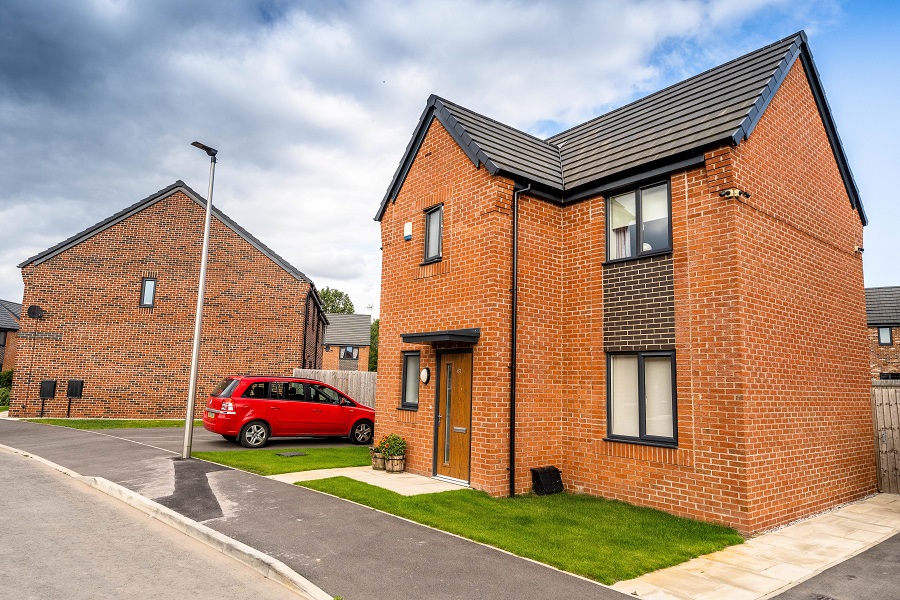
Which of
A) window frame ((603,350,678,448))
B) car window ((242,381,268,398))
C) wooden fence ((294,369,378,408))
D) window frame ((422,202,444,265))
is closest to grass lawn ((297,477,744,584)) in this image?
window frame ((603,350,678,448))

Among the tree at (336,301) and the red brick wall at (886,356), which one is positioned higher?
the tree at (336,301)

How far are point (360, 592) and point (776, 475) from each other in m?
6.41

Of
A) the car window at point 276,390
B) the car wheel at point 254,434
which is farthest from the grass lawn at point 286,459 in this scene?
the car window at point 276,390

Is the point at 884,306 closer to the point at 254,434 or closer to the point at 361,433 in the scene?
the point at 361,433

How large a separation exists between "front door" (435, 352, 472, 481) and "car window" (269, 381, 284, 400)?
20.7 ft

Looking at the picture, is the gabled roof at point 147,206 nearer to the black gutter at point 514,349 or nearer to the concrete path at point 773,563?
the black gutter at point 514,349

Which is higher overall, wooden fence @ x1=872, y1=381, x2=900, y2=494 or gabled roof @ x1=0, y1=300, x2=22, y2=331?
gabled roof @ x1=0, y1=300, x2=22, y2=331

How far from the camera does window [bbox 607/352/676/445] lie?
8.82 m

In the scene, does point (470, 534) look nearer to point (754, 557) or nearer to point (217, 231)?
point (754, 557)

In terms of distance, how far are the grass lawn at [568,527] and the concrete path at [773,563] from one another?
0.23 m

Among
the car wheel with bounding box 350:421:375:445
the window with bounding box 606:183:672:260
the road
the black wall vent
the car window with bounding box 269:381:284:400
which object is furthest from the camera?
the car wheel with bounding box 350:421:375:445

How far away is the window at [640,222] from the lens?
935cm

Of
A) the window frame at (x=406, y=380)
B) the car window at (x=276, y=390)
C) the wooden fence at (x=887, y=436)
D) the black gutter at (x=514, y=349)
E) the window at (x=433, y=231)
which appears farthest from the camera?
the car window at (x=276, y=390)

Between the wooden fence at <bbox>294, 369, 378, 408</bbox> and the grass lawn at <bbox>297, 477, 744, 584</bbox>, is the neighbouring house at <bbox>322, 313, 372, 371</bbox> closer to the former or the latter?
the wooden fence at <bbox>294, 369, 378, 408</bbox>
